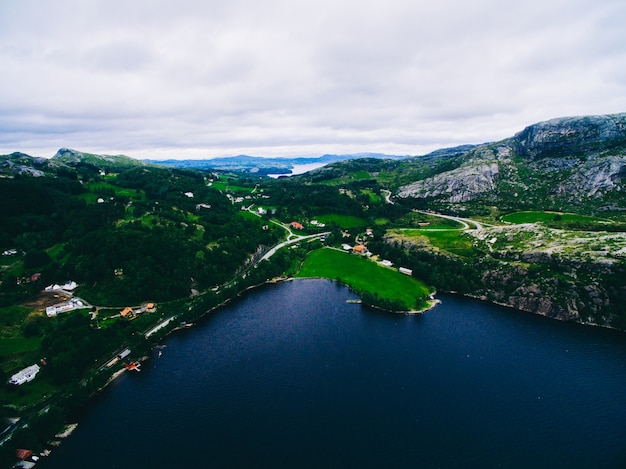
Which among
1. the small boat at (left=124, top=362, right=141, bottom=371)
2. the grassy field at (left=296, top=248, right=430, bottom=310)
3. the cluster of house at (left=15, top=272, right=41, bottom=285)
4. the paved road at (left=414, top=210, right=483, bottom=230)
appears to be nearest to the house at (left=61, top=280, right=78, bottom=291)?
the cluster of house at (left=15, top=272, right=41, bottom=285)

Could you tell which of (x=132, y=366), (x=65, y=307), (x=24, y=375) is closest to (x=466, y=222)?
(x=132, y=366)

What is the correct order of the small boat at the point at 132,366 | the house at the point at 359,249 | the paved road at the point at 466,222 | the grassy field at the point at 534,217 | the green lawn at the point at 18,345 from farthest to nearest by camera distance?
the paved road at the point at 466,222 → the grassy field at the point at 534,217 → the house at the point at 359,249 → the small boat at the point at 132,366 → the green lawn at the point at 18,345

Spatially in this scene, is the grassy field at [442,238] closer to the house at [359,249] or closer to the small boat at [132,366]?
the house at [359,249]

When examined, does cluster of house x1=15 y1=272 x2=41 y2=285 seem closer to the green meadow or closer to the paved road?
the green meadow

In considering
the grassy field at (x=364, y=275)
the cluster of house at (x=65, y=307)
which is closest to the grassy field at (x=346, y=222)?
the grassy field at (x=364, y=275)

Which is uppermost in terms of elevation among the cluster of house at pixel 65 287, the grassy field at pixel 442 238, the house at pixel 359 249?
the grassy field at pixel 442 238
